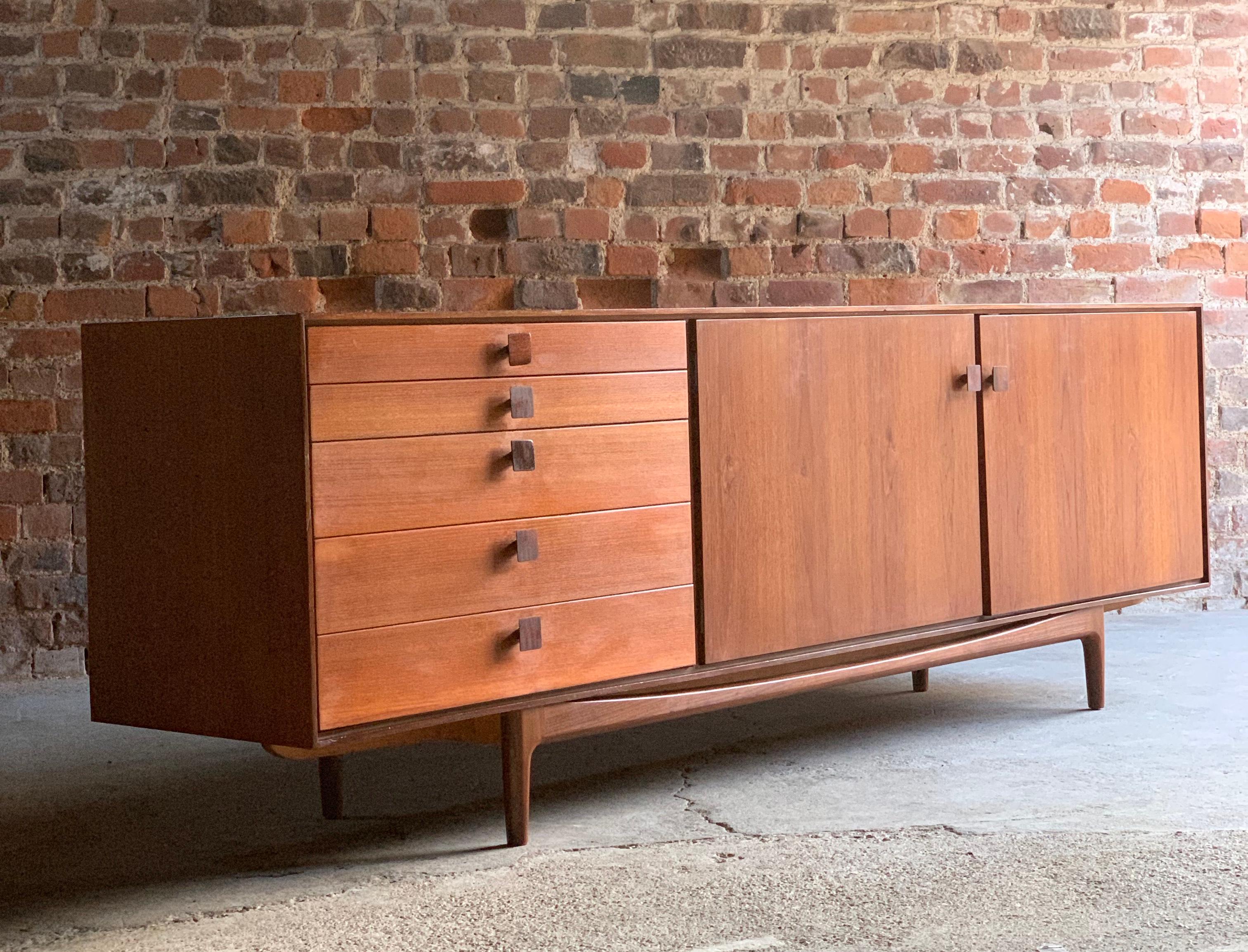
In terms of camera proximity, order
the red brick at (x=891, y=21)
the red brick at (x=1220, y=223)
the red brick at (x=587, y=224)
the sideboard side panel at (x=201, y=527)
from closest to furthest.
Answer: the sideboard side panel at (x=201, y=527), the red brick at (x=587, y=224), the red brick at (x=891, y=21), the red brick at (x=1220, y=223)

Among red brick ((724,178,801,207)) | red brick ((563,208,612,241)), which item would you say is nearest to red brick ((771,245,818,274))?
red brick ((724,178,801,207))

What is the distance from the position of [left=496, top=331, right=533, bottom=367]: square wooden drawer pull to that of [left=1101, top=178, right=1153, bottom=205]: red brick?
8.93 ft

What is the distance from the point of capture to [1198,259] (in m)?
4.48

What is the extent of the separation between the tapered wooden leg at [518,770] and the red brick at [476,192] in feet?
6.40

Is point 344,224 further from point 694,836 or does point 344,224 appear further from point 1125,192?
point 1125,192

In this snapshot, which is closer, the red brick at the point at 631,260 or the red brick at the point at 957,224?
the red brick at the point at 631,260

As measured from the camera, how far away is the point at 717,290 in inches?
163

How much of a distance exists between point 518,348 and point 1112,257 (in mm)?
2724

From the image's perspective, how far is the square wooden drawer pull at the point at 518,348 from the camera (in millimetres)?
2293

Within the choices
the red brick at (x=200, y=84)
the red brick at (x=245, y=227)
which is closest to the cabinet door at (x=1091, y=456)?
the red brick at (x=245, y=227)

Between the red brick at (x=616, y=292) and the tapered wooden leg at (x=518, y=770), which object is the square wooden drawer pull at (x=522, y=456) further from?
the red brick at (x=616, y=292)

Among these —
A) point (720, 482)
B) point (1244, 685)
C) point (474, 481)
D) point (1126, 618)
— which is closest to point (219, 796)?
point (474, 481)

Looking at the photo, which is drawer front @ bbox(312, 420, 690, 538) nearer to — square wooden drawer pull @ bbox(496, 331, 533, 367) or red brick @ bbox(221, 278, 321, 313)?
square wooden drawer pull @ bbox(496, 331, 533, 367)

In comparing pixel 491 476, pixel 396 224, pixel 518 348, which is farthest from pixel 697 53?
pixel 491 476
